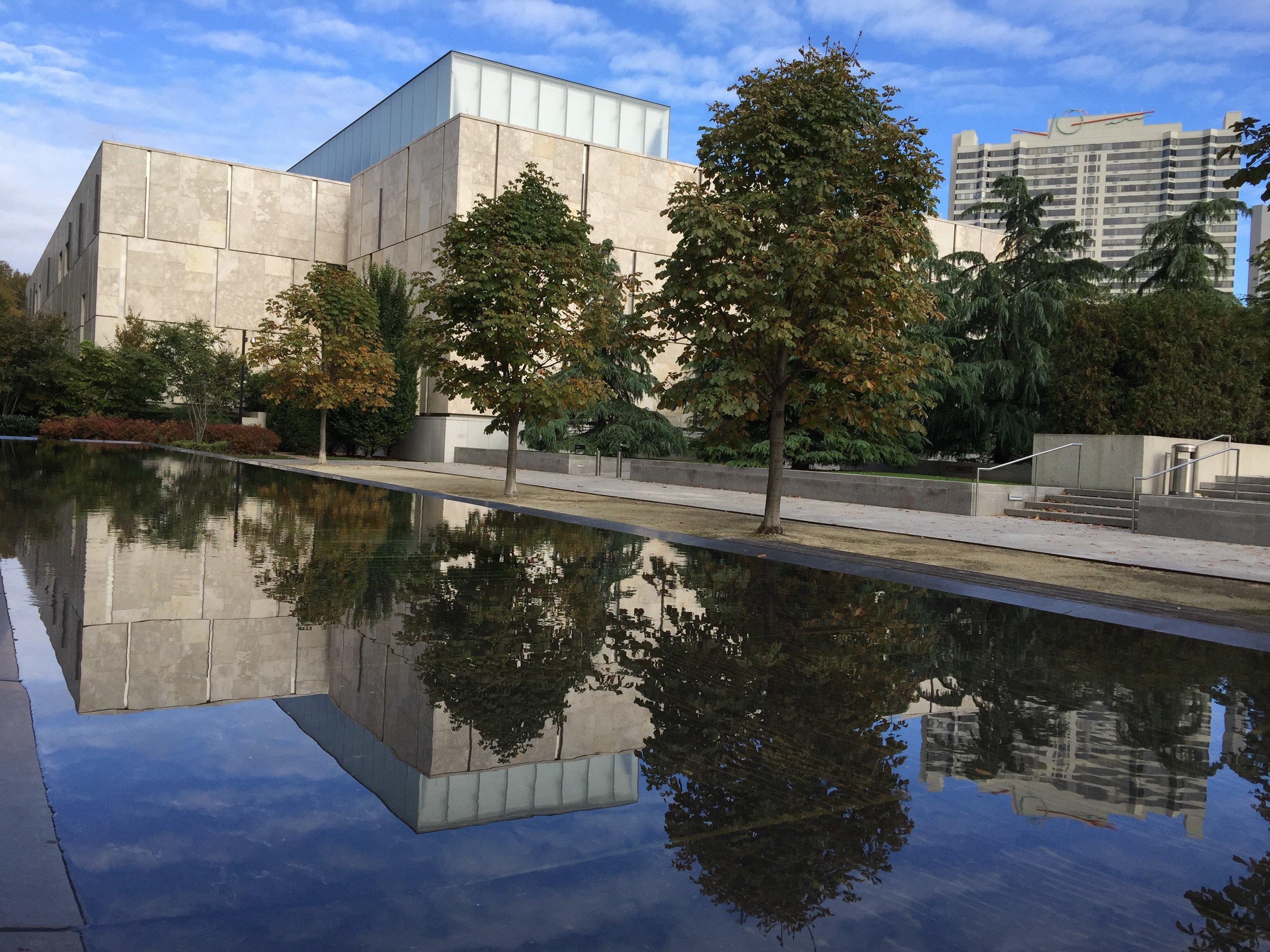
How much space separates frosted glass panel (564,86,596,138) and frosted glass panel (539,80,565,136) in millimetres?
310

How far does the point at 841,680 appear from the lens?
6.34 m

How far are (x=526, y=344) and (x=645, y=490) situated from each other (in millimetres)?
5985

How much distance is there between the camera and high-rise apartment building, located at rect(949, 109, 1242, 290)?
6836 inches

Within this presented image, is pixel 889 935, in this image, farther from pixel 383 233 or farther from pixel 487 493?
pixel 383 233

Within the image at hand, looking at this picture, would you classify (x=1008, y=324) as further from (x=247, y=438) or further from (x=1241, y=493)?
(x=247, y=438)

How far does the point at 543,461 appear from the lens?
1401 inches

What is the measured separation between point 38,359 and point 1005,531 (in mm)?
55914

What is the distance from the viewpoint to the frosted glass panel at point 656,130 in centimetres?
5462

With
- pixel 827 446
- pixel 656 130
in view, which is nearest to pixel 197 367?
pixel 656 130

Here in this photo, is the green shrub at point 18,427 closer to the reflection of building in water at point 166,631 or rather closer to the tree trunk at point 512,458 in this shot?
the tree trunk at point 512,458

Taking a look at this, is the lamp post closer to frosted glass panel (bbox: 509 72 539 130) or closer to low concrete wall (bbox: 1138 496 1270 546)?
frosted glass panel (bbox: 509 72 539 130)

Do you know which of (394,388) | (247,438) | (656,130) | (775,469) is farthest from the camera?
(656,130)

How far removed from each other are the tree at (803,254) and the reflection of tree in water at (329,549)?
5.53 m

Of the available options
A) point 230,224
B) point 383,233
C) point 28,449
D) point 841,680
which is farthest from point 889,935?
point 230,224
